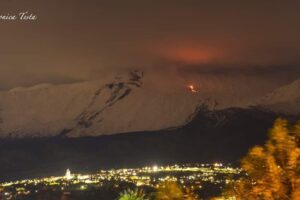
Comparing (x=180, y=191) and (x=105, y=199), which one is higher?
(x=105, y=199)

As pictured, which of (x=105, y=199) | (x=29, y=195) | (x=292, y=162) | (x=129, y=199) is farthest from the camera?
(x=29, y=195)

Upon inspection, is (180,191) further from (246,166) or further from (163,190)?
(246,166)

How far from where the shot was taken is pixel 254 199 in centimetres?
1560

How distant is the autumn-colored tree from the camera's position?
15.2 metres

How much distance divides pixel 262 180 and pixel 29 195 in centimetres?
12462

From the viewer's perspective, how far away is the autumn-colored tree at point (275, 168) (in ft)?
49.9

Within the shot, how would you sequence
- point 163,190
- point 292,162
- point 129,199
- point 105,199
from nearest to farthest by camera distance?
point 292,162 < point 163,190 < point 129,199 < point 105,199

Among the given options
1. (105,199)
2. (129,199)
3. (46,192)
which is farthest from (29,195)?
(129,199)

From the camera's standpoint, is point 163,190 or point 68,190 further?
point 68,190

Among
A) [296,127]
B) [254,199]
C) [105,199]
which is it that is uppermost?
[105,199]

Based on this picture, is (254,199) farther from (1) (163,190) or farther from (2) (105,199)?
(2) (105,199)

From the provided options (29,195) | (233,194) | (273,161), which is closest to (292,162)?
(273,161)

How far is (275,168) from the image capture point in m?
15.5

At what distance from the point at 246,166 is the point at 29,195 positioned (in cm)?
12397
